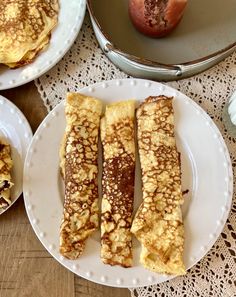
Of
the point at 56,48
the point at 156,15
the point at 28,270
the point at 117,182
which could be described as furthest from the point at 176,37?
the point at 28,270

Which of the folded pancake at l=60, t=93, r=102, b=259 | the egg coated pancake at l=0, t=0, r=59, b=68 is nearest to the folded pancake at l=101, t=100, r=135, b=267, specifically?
the folded pancake at l=60, t=93, r=102, b=259

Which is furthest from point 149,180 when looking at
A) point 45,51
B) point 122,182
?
point 45,51

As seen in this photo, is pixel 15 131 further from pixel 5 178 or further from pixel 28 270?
pixel 28 270

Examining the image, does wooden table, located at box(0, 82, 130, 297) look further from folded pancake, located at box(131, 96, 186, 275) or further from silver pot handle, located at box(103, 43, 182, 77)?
silver pot handle, located at box(103, 43, 182, 77)

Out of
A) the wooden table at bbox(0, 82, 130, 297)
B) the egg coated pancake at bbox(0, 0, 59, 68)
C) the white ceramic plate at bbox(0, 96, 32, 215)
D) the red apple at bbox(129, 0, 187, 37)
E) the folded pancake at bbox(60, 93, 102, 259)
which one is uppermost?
the egg coated pancake at bbox(0, 0, 59, 68)

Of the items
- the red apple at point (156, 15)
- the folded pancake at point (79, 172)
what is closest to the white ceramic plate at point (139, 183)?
the folded pancake at point (79, 172)

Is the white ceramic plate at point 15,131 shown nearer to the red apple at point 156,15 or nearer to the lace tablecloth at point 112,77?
the lace tablecloth at point 112,77
